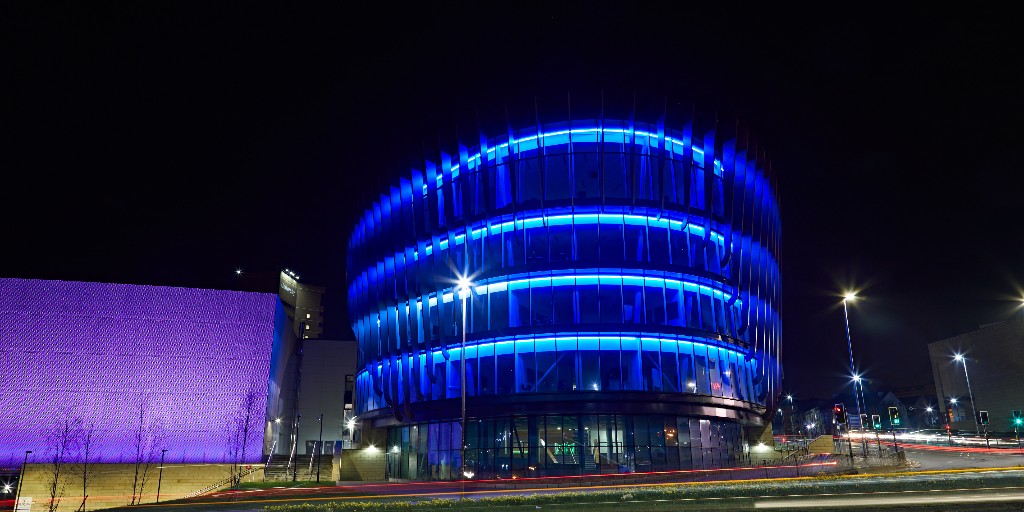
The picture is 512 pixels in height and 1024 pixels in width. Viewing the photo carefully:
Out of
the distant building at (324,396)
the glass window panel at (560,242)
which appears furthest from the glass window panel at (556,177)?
the distant building at (324,396)

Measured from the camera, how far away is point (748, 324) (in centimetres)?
5391

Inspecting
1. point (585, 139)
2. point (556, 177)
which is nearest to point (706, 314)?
point (556, 177)

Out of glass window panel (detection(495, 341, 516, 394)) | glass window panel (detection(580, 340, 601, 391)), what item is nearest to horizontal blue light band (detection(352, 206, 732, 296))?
glass window panel (detection(495, 341, 516, 394))

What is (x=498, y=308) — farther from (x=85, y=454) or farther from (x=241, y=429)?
(x=85, y=454)

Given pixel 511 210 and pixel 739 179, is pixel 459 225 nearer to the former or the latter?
pixel 511 210

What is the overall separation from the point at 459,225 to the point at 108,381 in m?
35.2

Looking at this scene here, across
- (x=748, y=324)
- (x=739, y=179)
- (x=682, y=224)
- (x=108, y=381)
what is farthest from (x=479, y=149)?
(x=108, y=381)

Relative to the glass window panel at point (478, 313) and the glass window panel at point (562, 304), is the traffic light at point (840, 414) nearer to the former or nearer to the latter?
the glass window panel at point (562, 304)

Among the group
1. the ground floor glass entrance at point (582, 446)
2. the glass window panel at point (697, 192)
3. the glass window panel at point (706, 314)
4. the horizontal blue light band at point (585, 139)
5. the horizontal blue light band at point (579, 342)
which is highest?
the horizontal blue light band at point (585, 139)

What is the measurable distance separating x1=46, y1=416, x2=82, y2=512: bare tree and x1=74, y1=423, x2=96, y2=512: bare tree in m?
0.37

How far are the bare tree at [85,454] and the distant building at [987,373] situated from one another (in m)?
104

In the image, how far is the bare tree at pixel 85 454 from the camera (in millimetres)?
56312

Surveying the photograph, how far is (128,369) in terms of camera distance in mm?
61125

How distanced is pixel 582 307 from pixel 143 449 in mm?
39881
